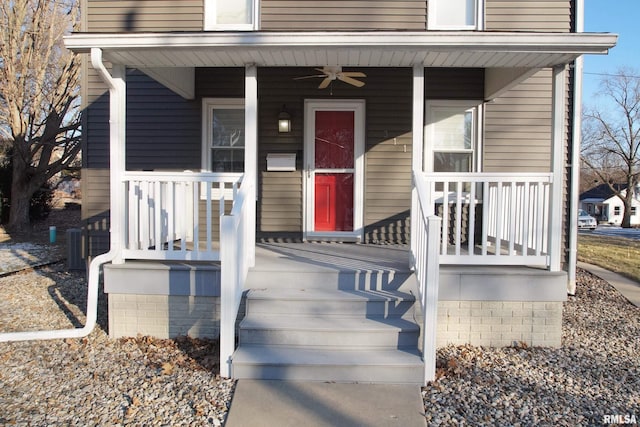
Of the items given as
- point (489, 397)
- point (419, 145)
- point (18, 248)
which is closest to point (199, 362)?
point (489, 397)

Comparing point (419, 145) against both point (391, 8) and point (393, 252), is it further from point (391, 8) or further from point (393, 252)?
point (391, 8)

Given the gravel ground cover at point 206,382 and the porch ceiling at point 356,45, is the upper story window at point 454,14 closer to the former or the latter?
the porch ceiling at point 356,45

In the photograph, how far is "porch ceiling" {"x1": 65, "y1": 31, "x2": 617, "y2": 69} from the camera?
3910 millimetres

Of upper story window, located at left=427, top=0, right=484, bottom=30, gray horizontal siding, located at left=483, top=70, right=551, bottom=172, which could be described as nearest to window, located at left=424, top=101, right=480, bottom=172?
gray horizontal siding, located at left=483, top=70, right=551, bottom=172

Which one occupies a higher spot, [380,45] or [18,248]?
[380,45]

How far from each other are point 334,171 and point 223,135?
5.13 ft

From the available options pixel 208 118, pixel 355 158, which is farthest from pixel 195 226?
pixel 355 158

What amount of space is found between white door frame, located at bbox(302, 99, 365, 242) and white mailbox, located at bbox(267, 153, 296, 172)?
0.58 ft

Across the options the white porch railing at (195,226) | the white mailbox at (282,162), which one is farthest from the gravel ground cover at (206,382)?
the white mailbox at (282,162)

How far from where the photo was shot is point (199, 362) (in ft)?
12.1

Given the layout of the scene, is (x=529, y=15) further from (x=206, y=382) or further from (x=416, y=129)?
(x=206, y=382)

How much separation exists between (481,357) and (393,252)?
1.60m

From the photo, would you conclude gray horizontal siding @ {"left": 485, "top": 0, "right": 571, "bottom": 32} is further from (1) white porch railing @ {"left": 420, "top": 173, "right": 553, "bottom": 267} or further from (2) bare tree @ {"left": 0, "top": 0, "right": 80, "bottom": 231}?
(2) bare tree @ {"left": 0, "top": 0, "right": 80, "bottom": 231}

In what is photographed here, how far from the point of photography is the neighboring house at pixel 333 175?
3760 millimetres
